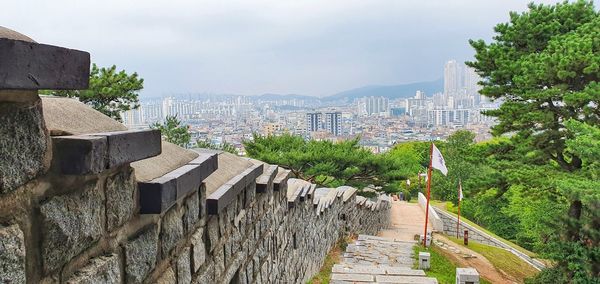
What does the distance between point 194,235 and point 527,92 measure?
460 inches

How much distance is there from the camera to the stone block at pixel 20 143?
132cm

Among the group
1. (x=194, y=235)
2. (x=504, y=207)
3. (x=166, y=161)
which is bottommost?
(x=504, y=207)

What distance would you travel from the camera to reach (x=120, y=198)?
1.99 metres

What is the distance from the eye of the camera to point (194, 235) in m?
2.92

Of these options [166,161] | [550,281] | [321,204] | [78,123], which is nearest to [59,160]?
[78,123]

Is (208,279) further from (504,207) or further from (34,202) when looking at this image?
(504,207)

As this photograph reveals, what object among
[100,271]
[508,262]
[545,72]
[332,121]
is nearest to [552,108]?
[545,72]

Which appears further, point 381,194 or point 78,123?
point 381,194

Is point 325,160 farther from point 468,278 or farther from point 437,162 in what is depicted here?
point 468,278

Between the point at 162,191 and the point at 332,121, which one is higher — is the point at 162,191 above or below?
above

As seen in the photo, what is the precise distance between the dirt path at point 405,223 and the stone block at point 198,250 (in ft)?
51.5

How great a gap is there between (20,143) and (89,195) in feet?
1.33

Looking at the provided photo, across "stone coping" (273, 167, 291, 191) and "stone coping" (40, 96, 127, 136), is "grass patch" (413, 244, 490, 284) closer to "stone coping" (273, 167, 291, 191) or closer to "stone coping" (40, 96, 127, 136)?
"stone coping" (273, 167, 291, 191)

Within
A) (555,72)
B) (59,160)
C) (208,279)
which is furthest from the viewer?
(555,72)
